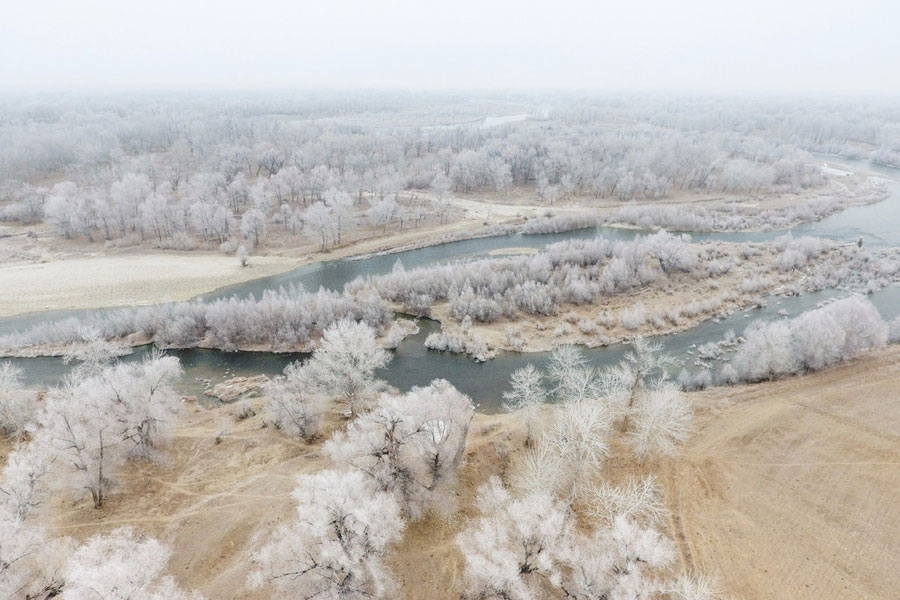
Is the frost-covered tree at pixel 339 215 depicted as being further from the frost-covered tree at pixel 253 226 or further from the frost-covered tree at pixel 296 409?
the frost-covered tree at pixel 296 409

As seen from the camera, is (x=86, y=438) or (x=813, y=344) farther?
(x=813, y=344)

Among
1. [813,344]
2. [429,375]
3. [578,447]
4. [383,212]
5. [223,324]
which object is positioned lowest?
[429,375]

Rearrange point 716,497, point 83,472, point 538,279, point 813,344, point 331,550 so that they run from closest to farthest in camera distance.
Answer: point 331,550
point 83,472
point 716,497
point 813,344
point 538,279

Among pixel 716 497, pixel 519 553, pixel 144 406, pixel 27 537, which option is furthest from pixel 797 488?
pixel 144 406

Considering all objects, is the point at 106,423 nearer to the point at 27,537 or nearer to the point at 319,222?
the point at 27,537

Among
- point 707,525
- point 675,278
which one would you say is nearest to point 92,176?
point 675,278

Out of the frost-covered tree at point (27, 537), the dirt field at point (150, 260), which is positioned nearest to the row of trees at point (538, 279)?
the dirt field at point (150, 260)

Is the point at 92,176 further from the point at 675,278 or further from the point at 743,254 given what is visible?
the point at 743,254

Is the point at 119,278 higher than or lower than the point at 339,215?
lower
